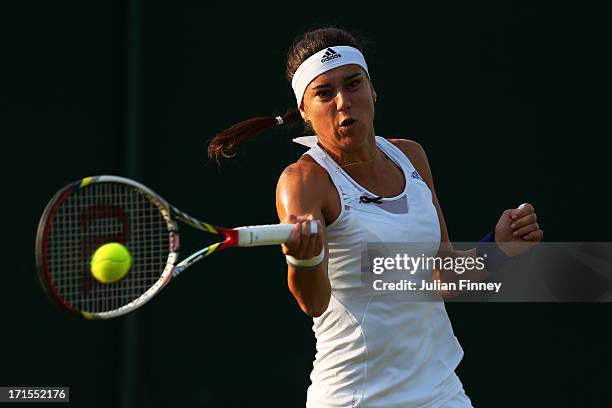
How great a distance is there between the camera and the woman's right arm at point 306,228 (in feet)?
8.15

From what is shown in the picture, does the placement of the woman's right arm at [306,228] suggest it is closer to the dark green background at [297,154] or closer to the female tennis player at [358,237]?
the female tennis player at [358,237]

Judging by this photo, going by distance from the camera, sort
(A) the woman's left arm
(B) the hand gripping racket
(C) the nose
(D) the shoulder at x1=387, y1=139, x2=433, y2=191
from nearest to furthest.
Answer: (B) the hand gripping racket, (C) the nose, (A) the woman's left arm, (D) the shoulder at x1=387, y1=139, x2=433, y2=191

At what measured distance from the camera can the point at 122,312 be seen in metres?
2.46

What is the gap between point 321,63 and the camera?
9.53ft

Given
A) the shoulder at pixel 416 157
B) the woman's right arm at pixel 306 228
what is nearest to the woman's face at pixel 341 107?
the woman's right arm at pixel 306 228

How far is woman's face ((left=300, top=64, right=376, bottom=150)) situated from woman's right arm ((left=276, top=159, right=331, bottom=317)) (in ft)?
0.34

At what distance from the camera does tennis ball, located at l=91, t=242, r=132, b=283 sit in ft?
8.16

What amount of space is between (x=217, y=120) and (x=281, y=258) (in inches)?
20.8

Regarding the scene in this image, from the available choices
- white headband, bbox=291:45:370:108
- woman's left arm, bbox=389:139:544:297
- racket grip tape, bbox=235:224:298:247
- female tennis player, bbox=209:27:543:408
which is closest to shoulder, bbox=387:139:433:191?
woman's left arm, bbox=389:139:544:297

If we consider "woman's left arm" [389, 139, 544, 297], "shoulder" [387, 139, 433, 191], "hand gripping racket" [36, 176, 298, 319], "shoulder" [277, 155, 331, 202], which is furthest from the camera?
"shoulder" [387, 139, 433, 191]

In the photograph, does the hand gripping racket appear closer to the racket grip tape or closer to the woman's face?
the racket grip tape

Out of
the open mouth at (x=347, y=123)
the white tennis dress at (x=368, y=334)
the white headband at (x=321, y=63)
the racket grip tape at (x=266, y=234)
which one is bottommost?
the white tennis dress at (x=368, y=334)

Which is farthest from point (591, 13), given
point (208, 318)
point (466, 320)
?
point (208, 318)

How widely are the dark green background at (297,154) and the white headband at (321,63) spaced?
3.70 ft
